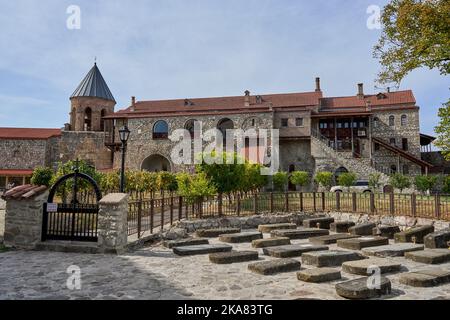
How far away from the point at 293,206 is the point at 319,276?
10.3 meters

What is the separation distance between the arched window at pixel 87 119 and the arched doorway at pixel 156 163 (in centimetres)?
877

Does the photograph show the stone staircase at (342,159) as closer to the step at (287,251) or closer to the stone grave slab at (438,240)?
the stone grave slab at (438,240)

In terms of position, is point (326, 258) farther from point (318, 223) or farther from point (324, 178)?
point (324, 178)

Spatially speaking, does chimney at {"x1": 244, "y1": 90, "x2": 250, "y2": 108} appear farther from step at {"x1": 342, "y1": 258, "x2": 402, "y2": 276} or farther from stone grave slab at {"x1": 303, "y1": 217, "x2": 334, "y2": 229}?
step at {"x1": 342, "y1": 258, "x2": 402, "y2": 276}

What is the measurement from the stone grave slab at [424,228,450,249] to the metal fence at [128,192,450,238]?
116 inches

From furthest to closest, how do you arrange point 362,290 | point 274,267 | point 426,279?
point 274,267, point 426,279, point 362,290

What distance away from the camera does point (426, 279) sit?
565 cm

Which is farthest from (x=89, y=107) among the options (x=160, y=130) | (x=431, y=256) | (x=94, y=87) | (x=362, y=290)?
(x=362, y=290)

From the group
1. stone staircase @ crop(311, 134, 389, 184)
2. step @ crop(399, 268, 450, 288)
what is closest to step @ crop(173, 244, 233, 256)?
step @ crop(399, 268, 450, 288)

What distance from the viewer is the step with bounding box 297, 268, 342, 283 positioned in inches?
233

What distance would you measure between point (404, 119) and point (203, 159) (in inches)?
1014

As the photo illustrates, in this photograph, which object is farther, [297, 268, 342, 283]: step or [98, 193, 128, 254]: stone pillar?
[98, 193, 128, 254]: stone pillar
